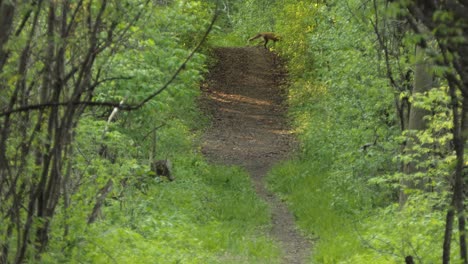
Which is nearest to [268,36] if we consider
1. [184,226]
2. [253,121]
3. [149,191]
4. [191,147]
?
[253,121]

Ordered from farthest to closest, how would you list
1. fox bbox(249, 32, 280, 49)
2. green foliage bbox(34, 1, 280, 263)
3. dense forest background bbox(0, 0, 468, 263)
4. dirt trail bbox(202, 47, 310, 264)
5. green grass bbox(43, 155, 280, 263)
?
1. fox bbox(249, 32, 280, 49)
2. dirt trail bbox(202, 47, 310, 264)
3. green grass bbox(43, 155, 280, 263)
4. green foliage bbox(34, 1, 280, 263)
5. dense forest background bbox(0, 0, 468, 263)

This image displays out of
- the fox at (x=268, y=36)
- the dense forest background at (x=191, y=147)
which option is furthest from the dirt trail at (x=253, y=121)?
the fox at (x=268, y=36)

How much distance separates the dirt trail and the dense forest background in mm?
328

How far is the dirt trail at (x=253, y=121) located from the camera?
12672mm

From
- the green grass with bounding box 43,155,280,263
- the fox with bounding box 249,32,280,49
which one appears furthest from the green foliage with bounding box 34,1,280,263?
the fox with bounding box 249,32,280,49

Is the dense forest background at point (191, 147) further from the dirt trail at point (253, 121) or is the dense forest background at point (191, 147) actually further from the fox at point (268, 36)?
the fox at point (268, 36)

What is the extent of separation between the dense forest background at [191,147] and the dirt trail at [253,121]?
1.08ft

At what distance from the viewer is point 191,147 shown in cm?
1834

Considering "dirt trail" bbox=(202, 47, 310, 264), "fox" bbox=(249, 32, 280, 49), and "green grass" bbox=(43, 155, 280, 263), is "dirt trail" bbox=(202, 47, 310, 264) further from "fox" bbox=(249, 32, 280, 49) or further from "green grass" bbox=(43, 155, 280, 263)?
"fox" bbox=(249, 32, 280, 49)

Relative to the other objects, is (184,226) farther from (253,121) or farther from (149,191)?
(253,121)

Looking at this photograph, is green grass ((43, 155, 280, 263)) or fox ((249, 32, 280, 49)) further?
fox ((249, 32, 280, 49))

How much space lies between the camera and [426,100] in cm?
782

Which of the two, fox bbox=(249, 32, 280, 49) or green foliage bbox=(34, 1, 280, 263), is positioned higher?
fox bbox=(249, 32, 280, 49)

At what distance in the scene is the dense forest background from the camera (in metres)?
4.97
